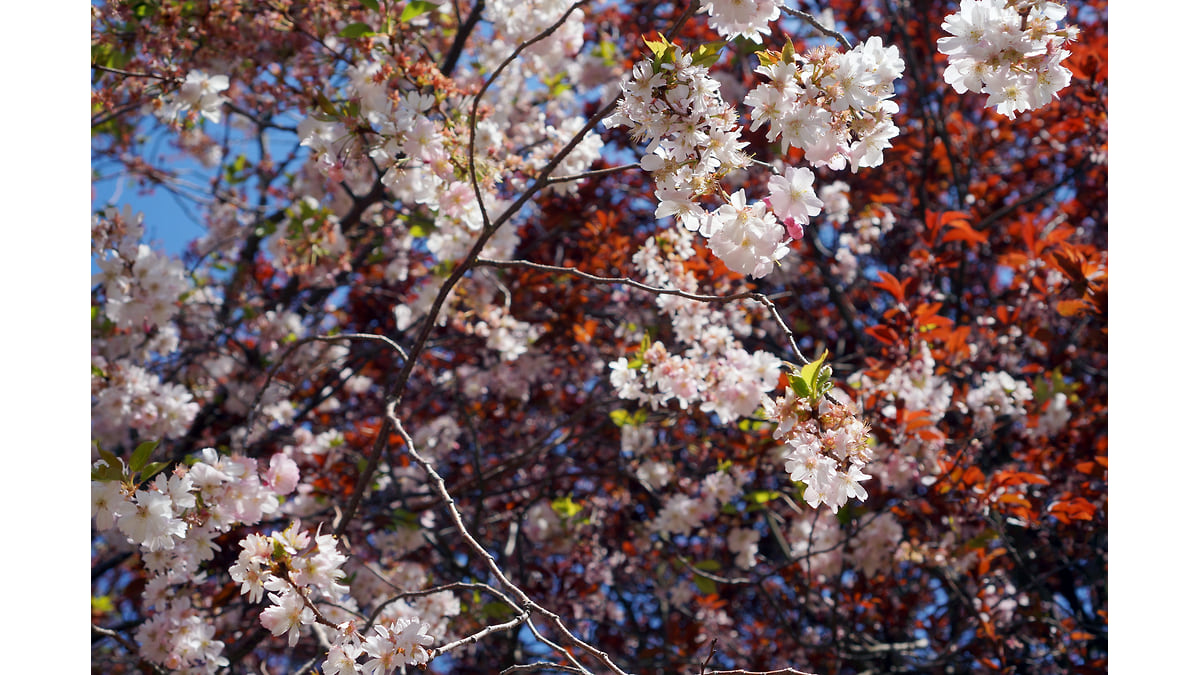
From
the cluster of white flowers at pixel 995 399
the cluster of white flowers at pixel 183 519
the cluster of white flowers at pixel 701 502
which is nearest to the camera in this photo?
the cluster of white flowers at pixel 183 519

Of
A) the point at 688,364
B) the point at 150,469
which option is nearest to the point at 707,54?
the point at 688,364

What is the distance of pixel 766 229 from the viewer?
56.9 inches

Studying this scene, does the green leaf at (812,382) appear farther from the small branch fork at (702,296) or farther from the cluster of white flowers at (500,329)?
the cluster of white flowers at (500,329)

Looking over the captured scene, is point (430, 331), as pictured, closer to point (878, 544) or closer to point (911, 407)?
point (911, 407)

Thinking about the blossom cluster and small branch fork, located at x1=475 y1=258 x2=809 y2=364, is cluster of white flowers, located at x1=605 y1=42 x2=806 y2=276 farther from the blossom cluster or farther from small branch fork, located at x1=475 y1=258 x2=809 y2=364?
the blossom cluster

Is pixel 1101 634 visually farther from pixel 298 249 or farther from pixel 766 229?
pixel 298 249

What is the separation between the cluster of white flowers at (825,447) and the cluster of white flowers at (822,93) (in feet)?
1.30

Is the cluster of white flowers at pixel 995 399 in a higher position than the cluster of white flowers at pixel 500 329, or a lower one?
lower

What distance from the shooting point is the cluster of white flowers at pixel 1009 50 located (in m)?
1.38

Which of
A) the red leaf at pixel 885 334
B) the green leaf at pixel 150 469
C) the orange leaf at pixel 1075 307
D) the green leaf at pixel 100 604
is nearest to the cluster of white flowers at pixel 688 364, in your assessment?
the red leaf at pixel 885 334

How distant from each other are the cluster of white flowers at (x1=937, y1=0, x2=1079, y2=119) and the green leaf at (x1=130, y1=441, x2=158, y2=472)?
167 cm

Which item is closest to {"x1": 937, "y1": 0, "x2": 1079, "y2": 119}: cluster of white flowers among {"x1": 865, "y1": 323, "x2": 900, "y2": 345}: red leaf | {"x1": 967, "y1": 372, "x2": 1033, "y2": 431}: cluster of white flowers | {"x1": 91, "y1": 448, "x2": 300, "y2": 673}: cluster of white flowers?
{"x1": 865, "y1": 323, "x2": 900, "y2": 345}: red leaf

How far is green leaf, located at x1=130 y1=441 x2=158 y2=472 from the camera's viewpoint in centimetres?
178

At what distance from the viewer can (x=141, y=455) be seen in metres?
1.79
